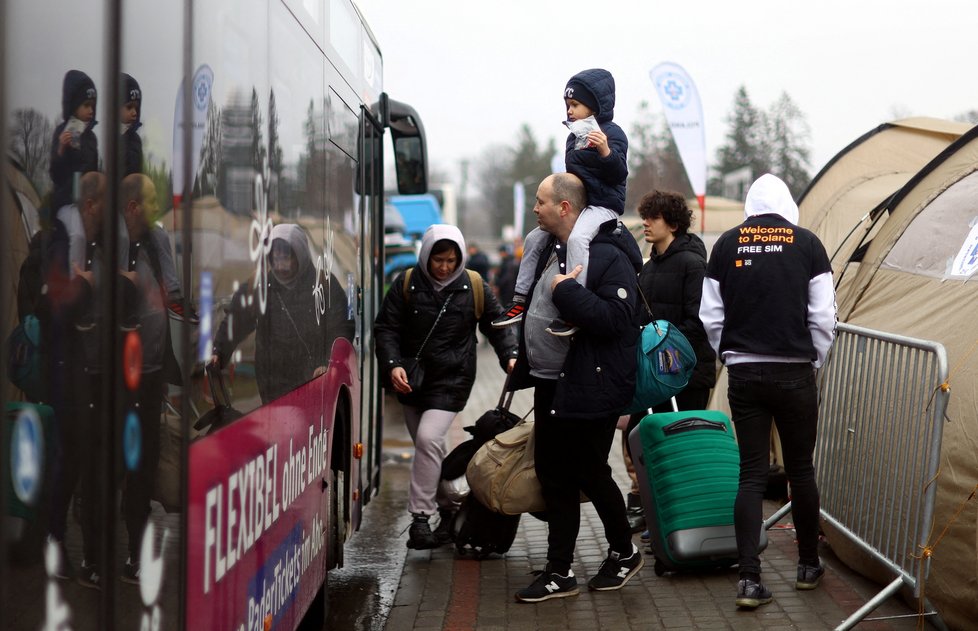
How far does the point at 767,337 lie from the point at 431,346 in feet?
6.93

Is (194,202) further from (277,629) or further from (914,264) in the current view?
(914,264)

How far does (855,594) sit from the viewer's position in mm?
5430

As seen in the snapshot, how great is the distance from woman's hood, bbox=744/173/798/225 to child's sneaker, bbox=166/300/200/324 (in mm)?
3111

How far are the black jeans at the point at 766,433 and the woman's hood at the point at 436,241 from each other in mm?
1878

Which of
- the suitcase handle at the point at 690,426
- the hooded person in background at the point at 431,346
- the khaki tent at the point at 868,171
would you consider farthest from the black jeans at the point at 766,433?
the khaki tent at the point at 868,171

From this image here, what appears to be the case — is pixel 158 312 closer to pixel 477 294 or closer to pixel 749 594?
pixel 749 594

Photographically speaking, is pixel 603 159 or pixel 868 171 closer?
pixel 603 159

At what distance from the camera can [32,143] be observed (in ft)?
6.00

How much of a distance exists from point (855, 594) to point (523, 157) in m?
106

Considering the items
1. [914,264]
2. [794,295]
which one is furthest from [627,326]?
[914,264]

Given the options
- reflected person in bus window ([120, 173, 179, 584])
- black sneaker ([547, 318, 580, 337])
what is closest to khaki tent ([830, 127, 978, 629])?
black sneaker ([547, 318, 580, 337])

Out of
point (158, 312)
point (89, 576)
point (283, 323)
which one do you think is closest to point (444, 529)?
point (283, 323)

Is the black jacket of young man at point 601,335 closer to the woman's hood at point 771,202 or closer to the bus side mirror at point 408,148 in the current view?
the woman's hood at point 771,202

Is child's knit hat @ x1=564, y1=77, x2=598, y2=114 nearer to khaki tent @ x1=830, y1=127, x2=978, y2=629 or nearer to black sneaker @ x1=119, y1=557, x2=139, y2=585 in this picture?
→ khaki tent @ x1=830, y1=127, x2=978, y2=629
